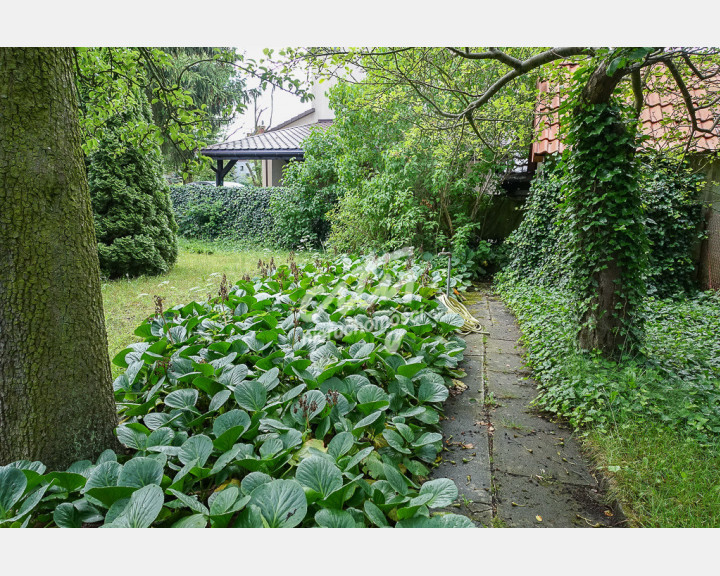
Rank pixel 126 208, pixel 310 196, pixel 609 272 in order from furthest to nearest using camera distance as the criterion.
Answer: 1. pixel 310 196
2. pixel 126 208
3. pixel 609 272

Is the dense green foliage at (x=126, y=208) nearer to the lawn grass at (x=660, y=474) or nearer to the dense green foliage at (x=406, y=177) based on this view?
the dense green foliage at (x=406, y=177)

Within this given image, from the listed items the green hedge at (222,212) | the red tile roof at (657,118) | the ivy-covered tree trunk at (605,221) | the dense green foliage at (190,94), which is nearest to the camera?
the dense green foliage at (190,94)

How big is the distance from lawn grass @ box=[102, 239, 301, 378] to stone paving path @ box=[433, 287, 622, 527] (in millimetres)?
2011

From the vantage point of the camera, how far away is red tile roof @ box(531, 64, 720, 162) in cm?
311

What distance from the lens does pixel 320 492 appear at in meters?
1.30

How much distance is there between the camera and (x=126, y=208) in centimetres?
561

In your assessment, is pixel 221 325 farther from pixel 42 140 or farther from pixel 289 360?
pixel 42 140

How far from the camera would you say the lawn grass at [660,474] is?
146 cm

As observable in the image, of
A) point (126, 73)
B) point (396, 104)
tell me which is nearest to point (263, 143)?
point (396, 104)

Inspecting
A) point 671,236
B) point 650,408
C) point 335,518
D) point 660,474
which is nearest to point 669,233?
point 671,236

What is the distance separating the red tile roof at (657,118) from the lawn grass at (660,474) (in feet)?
6.08

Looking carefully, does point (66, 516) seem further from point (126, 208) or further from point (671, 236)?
point (671, 236)

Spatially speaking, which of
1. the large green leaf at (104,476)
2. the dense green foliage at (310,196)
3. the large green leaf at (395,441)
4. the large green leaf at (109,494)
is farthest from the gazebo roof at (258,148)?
the large green leaf at (109,494)

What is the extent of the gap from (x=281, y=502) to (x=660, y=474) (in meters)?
1.45
